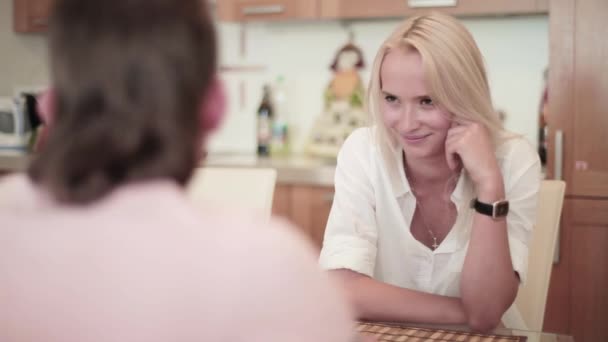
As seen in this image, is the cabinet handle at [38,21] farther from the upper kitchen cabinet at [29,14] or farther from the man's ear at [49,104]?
the man's ear at [49,104]

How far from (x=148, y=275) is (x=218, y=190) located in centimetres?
118

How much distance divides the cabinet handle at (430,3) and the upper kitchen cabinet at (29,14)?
175 centimetres

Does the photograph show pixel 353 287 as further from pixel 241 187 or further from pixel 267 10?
pixel 267 10

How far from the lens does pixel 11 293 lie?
2.07 feet

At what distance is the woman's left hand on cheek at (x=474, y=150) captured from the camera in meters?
1.48

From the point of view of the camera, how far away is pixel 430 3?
2908 millimetres

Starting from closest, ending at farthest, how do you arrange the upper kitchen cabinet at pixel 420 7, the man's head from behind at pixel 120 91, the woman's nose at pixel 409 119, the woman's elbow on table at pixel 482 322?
1. the man's head from behind at pixel 120 91
2. the woman's elbow on table at pixel 482 322
3. the woman's nose at pixel 409 119
4. the upper kitchen cabinet at pixel 420 7

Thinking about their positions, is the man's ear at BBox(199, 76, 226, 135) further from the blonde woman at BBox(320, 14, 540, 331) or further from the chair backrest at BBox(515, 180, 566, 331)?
the chair backrest at BBox(515, 180, 566, 331)

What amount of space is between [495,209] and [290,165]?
5.24 feet

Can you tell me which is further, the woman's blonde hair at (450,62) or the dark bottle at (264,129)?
the dark bottle at (264,129)

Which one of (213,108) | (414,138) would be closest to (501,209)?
(414,138)

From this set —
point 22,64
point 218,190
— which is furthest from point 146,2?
point 22,64

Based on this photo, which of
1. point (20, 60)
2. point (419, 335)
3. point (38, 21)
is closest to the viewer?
point (419, 335)

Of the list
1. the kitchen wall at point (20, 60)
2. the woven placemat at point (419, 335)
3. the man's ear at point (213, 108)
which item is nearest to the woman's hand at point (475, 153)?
the woven placemat at point (419, 335)
